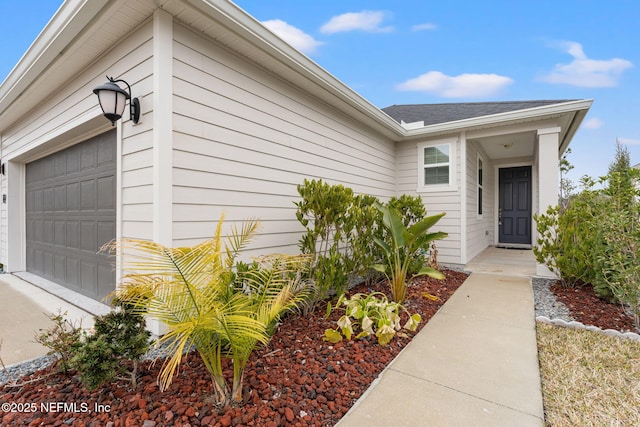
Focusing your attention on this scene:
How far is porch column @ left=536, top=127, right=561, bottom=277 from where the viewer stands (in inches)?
200

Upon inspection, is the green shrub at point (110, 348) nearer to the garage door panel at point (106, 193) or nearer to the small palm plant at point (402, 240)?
the garage door panel at point (106, 193)

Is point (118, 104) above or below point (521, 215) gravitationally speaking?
above

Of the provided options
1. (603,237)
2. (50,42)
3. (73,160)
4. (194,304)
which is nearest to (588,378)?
(603,237)

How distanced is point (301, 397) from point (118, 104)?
9.48 feet

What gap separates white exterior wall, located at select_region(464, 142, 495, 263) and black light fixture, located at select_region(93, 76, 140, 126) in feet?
19.9

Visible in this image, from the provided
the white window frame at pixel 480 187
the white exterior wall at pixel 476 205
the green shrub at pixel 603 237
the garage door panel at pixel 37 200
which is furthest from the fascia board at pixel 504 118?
the garage door panel at pixel 37 200

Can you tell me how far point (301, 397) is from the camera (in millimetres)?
1873

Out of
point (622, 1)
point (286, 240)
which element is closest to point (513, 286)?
point (286, 240)

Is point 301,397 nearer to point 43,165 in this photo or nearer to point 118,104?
point 118,104

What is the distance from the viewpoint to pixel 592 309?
3492mm

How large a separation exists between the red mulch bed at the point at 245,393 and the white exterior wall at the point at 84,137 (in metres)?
1.27

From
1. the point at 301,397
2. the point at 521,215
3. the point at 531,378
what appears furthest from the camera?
the point at 521,215

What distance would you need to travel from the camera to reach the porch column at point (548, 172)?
16.7ft

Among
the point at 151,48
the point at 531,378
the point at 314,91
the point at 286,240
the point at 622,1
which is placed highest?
the point at 622,1
